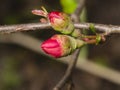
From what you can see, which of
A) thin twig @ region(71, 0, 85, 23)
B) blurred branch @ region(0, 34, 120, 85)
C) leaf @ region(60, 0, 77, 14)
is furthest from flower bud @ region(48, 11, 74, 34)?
blurred branch @ region(0, 34, 120, 85)

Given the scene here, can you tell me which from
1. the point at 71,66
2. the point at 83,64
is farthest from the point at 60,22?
the point at 83,64

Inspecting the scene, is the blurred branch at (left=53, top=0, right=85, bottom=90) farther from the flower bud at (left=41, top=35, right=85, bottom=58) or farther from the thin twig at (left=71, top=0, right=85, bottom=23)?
the flower bud at (left=41, top=35, right=85, bottom=58)

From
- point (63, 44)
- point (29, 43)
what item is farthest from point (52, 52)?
point (29, 43)

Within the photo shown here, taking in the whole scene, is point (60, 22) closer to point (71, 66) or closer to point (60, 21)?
point (60, 21)

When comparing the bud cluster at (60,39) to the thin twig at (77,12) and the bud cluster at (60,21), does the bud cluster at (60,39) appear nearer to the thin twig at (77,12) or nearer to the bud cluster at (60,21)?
the bud cluster at (60,21)

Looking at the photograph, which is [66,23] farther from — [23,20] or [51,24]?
[23,20]

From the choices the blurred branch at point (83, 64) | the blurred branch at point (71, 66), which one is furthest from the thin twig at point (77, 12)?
the blurred branch at point (83, 64)
